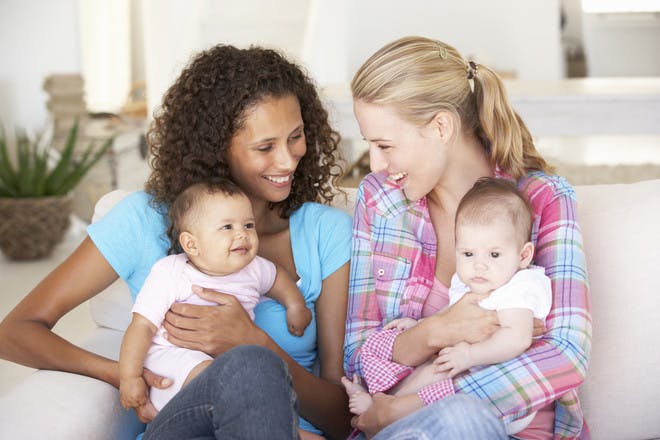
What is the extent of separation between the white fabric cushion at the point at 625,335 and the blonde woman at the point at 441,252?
0.21 metres

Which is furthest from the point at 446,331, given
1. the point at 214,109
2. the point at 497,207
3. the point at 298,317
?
the point at 214,109

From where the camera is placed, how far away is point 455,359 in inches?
65.5

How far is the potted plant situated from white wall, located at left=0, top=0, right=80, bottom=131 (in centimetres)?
145

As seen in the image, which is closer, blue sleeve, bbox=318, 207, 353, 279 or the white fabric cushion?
the white fabric cushion

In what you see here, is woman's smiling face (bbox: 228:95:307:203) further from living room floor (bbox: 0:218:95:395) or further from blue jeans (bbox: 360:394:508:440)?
living room floor (bbox: 0:218:95:395)

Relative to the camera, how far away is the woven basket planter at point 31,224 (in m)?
4.57

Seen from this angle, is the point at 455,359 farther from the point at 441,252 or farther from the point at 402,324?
the point at 441,252

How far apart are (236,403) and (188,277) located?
395 mm

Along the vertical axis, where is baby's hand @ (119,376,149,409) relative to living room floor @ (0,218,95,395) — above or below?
above

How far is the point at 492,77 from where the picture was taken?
1844mm

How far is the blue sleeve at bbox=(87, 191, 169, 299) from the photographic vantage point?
189 cm

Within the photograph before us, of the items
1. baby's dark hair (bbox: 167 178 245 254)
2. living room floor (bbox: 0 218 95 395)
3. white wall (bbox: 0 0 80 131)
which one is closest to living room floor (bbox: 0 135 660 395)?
living room floor (bbox: 0 218 95 395)

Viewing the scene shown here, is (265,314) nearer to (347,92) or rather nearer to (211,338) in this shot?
Result: (211,338)

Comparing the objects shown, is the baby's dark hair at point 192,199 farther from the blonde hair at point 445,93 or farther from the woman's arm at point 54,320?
the blonde hair at point 445,93
